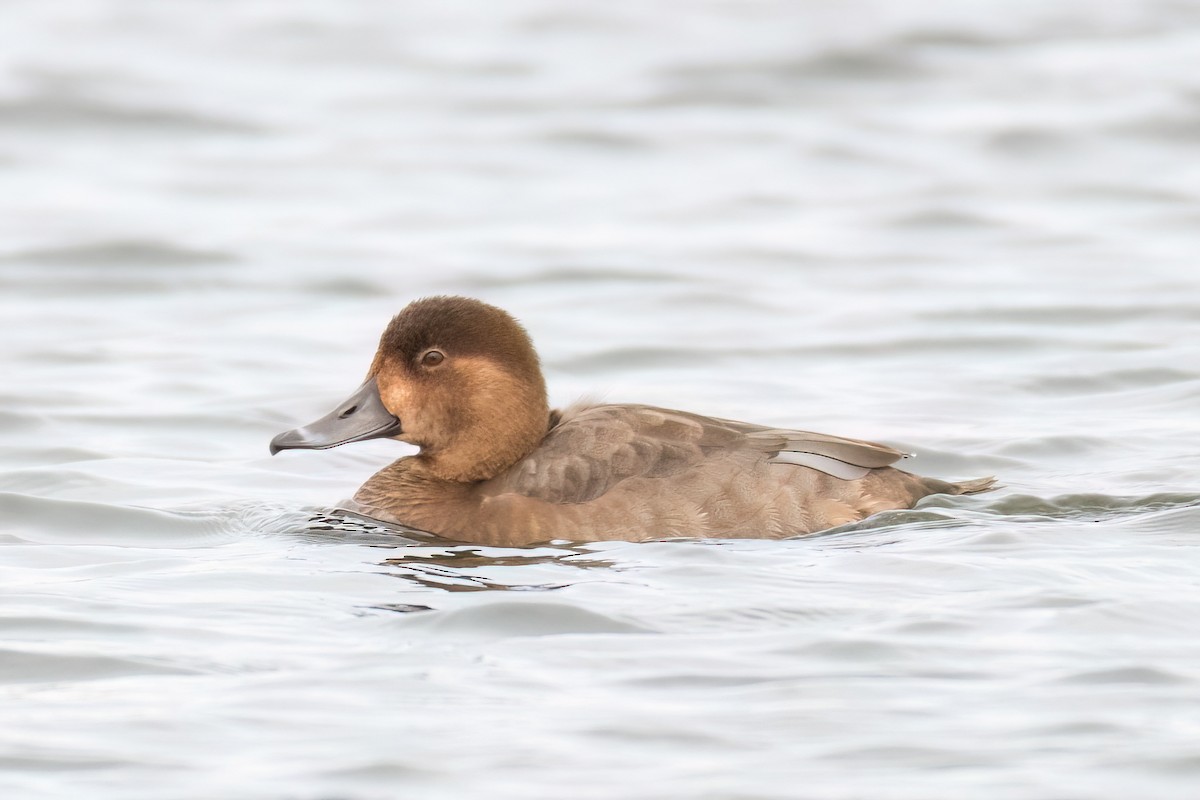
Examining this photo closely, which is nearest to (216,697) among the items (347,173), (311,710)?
(311,710)

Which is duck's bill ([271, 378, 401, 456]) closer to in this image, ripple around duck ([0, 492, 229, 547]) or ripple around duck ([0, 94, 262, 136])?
ripple around duck ([0, 492, 229, 547])

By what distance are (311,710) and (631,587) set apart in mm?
1458

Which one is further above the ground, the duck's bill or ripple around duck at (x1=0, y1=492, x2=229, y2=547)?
the duck's bill

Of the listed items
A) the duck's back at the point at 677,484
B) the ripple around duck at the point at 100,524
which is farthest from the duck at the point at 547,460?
the ripple around duck at the point at 100,524

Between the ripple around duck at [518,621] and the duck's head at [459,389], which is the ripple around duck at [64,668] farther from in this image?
the duck's head at [459,389]

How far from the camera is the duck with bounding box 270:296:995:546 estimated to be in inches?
283

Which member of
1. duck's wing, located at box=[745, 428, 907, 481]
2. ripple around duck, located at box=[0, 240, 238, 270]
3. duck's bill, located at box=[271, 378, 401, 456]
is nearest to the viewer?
duck's wing, located at box=[745, 428, 907, 481]

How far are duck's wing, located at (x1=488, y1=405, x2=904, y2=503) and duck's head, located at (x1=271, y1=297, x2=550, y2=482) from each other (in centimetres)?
14

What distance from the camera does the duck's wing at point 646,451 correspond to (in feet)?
23.7

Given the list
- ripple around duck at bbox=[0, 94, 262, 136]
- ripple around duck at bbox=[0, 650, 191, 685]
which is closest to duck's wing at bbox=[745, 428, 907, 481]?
ripple around duck at bbox=[0, 650, 191, 685]

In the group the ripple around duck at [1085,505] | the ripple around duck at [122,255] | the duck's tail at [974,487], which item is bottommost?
the ripple around duck at [1085,505]

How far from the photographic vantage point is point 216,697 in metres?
5.57

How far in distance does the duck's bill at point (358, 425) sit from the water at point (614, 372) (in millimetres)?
368

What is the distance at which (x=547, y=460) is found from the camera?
7.34m
